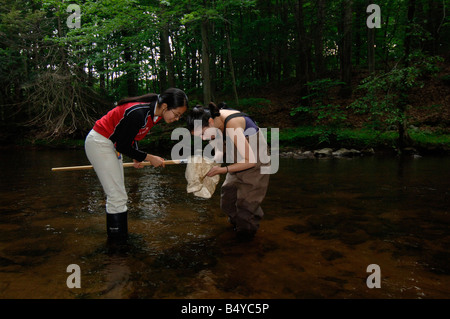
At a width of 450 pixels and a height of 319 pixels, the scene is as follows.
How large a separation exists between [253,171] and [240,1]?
1003cm

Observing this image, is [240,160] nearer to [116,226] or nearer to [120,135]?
[120,135]

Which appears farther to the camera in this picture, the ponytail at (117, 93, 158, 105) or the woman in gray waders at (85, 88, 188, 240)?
the ponytail at (117, 93, 158, 105)

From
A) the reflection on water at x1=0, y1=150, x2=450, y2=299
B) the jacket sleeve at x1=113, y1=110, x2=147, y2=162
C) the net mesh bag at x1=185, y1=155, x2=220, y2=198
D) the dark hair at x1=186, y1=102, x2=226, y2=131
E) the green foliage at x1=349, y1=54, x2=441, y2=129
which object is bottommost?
the reflection on water at x1=0, y1=150, x2=450, y2=299

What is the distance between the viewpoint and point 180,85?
24.8 m

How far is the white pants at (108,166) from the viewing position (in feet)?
10.4

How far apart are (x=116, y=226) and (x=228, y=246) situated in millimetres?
1252

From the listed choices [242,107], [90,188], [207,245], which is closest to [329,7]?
[242,107]

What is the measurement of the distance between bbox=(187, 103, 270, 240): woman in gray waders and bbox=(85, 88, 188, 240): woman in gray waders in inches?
11.6

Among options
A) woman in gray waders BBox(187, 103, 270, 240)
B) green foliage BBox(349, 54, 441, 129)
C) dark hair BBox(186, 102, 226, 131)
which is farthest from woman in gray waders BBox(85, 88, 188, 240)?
green foliage BBox(349, 54, 441, 129)

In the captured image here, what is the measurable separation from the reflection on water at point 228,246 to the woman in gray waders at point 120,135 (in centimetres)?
45

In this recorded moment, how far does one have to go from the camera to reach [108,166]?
3203mm

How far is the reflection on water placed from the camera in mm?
2418

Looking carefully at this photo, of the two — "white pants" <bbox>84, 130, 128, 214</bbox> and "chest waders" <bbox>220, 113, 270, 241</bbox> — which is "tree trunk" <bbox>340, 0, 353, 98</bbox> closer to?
"chest waders" <bbox>220, 113, 270, 241</bbox>

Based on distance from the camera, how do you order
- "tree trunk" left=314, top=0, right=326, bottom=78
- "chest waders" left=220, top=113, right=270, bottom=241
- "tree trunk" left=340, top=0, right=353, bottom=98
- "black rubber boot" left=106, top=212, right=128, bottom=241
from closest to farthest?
"black rubber boot" left=106, top=212, right=128, bottom=241 → "chest waders" left=220, top=113, right=270, bottom=241 → "tree trunk" left=340, top=0, right=353, bottom=98 → "tree trunk" left=314, top=0, right=326, bottom=78
